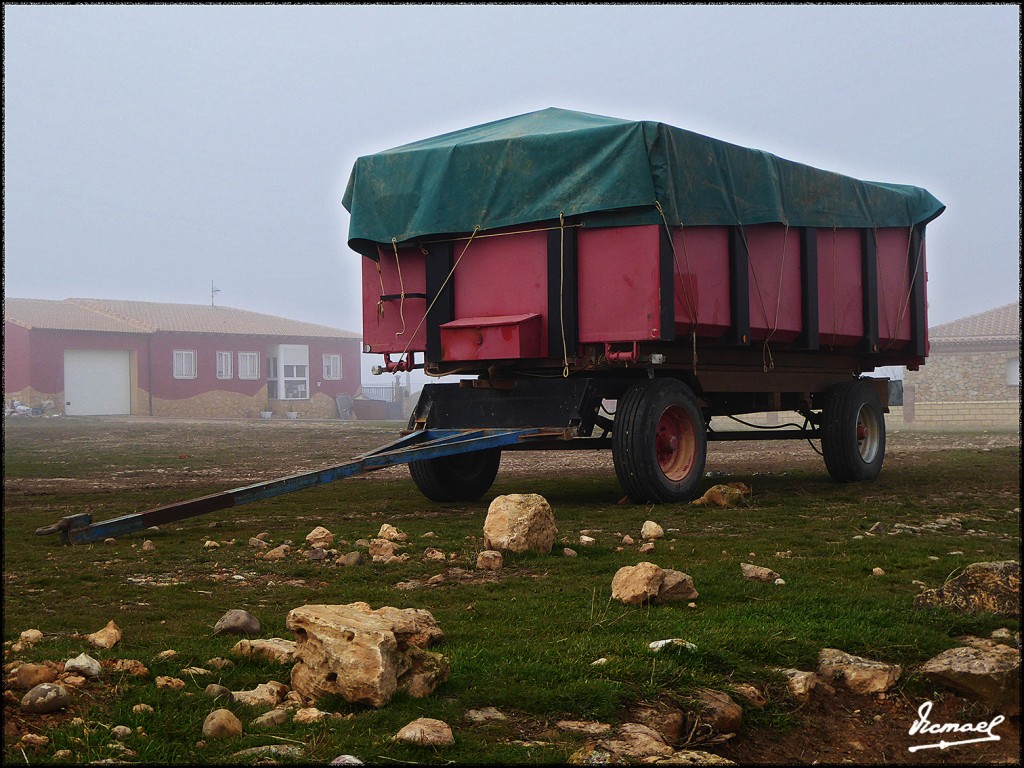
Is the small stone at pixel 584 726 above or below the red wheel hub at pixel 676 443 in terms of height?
below

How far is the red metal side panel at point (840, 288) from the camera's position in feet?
35.8

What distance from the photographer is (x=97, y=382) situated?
150 ft

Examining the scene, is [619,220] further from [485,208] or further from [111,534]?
[111,534]

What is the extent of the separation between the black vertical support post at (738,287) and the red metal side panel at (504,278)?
1868 mm

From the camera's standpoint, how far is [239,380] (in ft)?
163

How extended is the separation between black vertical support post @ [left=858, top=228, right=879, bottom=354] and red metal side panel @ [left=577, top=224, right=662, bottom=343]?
405cm

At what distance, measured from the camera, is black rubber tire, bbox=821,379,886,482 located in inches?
440

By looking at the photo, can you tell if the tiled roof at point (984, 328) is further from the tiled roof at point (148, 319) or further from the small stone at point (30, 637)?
the small stone at point (30, 637)

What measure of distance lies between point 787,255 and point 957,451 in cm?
744

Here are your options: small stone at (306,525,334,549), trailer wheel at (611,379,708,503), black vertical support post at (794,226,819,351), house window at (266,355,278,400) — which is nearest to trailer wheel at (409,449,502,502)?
trailer wheel at (611,379,708,503)

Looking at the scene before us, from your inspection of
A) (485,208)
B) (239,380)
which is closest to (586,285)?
(485,208)


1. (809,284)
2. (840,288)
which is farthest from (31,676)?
(840,288)

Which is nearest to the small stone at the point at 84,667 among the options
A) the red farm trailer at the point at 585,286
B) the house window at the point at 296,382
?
the red farm trailer at the point at 585,286

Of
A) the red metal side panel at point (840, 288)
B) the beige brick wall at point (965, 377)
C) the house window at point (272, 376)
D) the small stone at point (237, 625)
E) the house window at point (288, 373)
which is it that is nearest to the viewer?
the small stone at point (237, 625)
